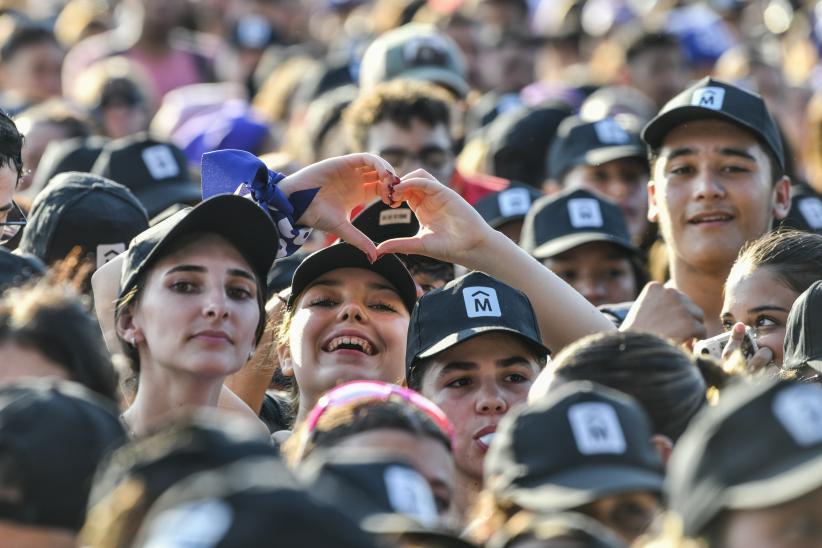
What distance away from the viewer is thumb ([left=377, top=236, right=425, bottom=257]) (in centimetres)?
550

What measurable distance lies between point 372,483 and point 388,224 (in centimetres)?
281

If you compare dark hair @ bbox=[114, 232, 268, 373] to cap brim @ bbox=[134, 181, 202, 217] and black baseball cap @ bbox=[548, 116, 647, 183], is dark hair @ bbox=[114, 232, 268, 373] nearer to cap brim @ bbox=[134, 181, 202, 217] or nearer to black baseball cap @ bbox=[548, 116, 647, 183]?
cap brim @ bbox=[134, 181, 202, 217]

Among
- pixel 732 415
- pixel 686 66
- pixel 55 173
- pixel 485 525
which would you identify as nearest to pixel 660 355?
pixel 485 525

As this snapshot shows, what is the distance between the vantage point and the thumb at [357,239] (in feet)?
18.1

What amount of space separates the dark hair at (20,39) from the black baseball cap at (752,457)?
28.5ft

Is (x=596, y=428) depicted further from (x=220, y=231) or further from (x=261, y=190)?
(x=261, y=190)

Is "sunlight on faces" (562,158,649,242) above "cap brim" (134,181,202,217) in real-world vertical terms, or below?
above

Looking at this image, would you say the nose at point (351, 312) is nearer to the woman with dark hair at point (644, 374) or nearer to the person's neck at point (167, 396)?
the person's neck at point (167, 396)

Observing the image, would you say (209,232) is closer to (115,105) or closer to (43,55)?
(115,105)

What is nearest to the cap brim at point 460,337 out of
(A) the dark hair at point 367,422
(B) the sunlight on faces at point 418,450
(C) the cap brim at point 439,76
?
(A) the dark hair at point 367,422

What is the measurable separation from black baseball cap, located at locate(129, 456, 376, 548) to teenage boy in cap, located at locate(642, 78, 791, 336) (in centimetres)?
398

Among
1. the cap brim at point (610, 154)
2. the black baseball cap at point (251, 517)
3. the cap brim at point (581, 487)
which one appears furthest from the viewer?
the cap brim at point (610, 154)

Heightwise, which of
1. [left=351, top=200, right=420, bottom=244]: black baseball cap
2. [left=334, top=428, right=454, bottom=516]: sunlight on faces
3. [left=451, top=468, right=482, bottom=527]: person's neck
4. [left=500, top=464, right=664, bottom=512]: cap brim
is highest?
[left=351, top=200, right=420, bottom=244]: black baseball cap

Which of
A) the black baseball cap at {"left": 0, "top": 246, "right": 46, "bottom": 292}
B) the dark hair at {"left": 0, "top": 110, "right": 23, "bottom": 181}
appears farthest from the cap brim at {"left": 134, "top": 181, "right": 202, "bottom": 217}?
the black baseball cap at {"left": 0, "top": 246, "right": 46, "bottom": 292}
